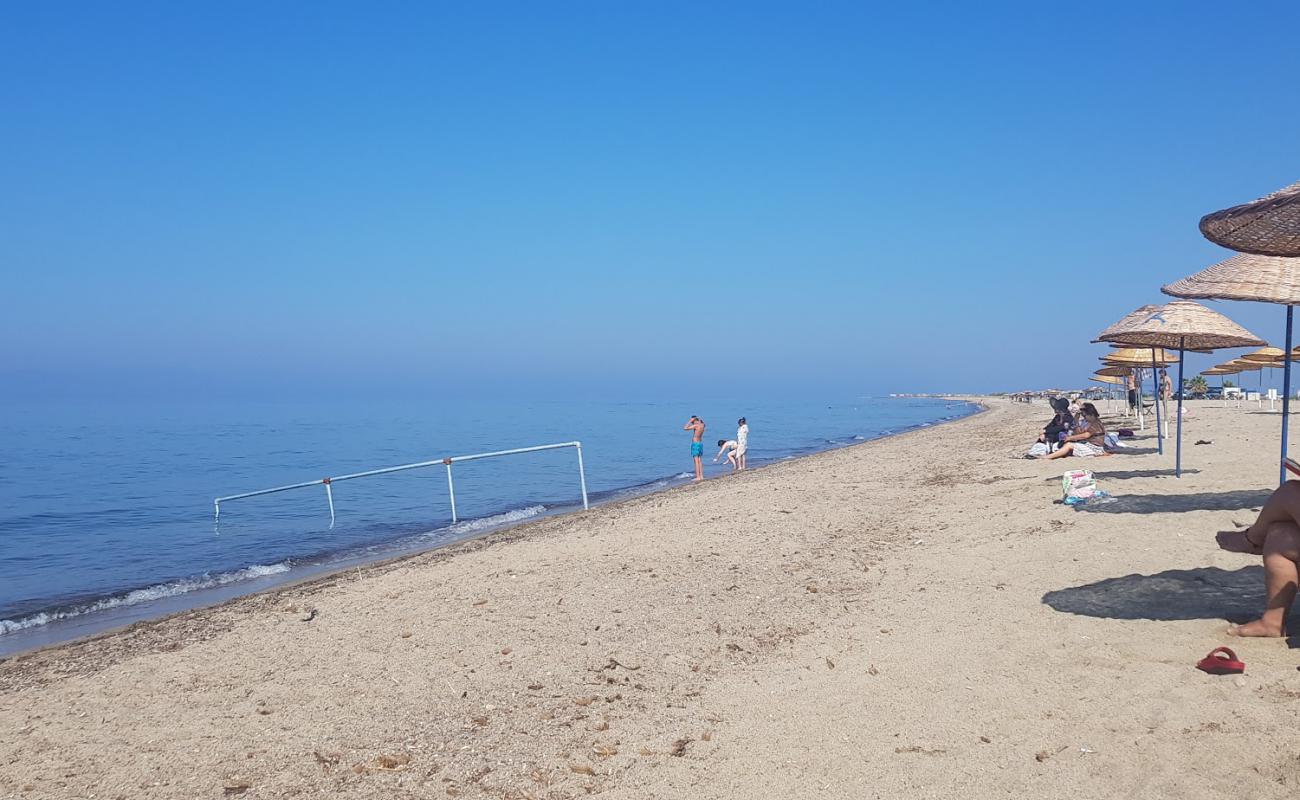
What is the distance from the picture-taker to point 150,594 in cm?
1117

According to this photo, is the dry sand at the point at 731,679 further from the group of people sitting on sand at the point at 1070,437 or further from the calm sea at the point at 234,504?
the group of people sitting on sand at the point at 1070,437

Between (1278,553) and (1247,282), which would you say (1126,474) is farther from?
(1278,553)

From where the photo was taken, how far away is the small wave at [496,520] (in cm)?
1620

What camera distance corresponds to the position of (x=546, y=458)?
33.9 m

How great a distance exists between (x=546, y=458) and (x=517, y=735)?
2992 centimetres

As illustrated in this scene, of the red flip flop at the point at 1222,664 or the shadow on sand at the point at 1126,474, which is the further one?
the shadow on sand at the point at 1126,474

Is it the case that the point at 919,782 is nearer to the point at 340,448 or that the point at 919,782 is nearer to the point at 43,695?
the point at 43,695

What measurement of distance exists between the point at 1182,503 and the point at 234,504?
2081 centimetres

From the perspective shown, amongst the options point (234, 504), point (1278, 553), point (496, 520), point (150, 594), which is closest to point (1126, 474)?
point (1278, 553)

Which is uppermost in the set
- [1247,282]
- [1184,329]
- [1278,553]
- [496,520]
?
[1247,282]

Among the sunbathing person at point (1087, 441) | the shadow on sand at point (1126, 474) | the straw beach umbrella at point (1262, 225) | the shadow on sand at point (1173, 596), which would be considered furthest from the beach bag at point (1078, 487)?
the sunbathing person at point (1087, 441)

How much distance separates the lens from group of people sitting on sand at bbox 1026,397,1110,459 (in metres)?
13.5

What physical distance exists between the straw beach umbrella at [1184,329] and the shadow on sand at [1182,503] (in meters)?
1.67

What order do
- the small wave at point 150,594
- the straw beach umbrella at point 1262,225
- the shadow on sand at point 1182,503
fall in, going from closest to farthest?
the straw beach umbrella at point 1262,225 < the shadow on sand at point 1182,503 < the small wave at point 150,594
